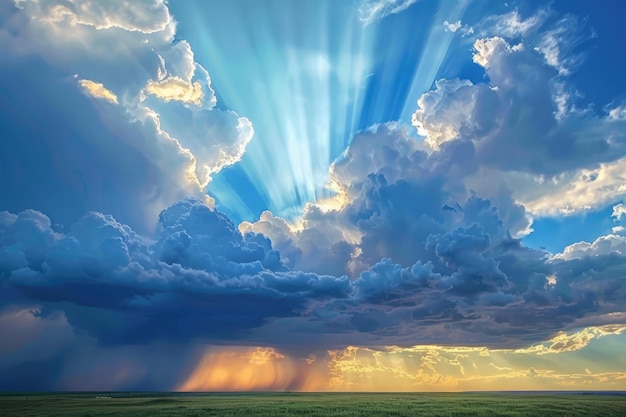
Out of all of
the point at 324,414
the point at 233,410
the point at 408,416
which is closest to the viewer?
the point at 408,416

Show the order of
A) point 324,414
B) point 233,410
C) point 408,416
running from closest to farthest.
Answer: point 408,416
point 324,414
point 233,410

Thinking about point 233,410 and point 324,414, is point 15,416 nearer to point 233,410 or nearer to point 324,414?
point 233,410

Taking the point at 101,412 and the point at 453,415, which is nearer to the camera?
the point at 453,415

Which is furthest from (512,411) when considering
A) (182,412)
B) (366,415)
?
(182,412)

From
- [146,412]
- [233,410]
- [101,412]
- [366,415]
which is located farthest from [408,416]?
[101,412]

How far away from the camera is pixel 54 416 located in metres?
80.0

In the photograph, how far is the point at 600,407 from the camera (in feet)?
298

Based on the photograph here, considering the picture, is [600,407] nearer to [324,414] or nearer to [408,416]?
[408,416]

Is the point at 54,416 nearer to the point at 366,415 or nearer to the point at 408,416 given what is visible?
the point at 366,415

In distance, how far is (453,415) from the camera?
256 ft

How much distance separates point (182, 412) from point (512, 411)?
56.6m

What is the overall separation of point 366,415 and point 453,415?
46.1 ft

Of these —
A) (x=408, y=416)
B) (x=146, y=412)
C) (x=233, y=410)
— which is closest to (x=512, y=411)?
(x=408, y=416)

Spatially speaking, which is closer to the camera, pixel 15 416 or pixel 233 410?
pixel 15 416
